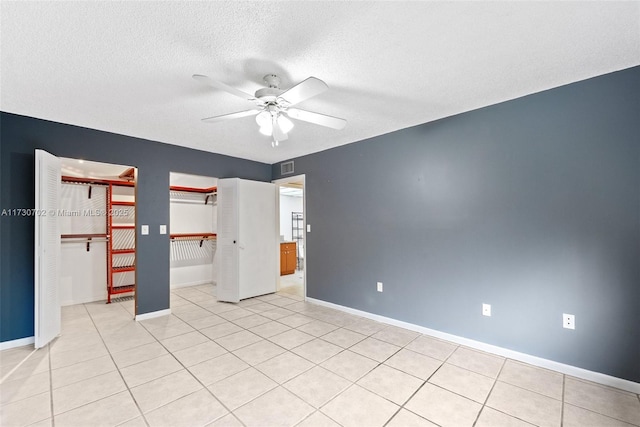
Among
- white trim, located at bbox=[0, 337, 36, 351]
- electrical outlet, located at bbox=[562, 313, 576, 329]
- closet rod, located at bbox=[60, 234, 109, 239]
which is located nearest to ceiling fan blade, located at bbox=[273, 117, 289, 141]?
electrical outlet, located at bbox=[562, 313, 576, 329]

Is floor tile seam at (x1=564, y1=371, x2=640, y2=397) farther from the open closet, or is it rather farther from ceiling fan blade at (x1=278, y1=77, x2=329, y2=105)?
the open closet

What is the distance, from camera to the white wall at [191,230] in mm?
5586

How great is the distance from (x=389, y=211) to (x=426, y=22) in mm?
2270

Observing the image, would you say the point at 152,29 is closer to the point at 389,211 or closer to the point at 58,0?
the point at 58,0

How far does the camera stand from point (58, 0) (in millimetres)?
1458

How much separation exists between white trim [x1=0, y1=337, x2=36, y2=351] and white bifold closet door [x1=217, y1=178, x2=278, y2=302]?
7.12 feet

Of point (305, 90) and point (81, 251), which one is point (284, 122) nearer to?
point (305, 90)

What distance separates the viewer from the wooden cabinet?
660cm

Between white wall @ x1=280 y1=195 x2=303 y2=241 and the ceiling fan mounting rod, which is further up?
the ceiling fan mounting rod

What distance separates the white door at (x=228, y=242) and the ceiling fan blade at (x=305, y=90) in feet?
9.10

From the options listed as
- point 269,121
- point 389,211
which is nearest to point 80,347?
point 269,121

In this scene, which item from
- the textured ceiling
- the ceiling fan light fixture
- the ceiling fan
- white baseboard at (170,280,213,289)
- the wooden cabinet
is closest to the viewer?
the textured ceiling

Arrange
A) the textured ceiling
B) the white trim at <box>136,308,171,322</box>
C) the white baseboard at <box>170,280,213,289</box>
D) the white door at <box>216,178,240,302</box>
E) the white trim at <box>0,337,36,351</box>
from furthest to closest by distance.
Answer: the white baseboard at <box>170,280,213,289</box> < the white door at <box>216,178,240,302</box> < the white trim at <box>136,308,171,322</box> < the white trim at <box>0,337,36,351</box> < the textured ceiling

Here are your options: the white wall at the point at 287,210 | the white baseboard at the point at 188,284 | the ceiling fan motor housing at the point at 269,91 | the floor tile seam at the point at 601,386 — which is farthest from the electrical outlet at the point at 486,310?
the white wall at the point at 287,210
